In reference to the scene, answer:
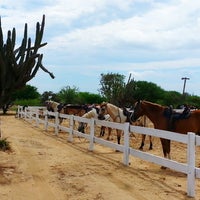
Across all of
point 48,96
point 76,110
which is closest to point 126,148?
point 76,110

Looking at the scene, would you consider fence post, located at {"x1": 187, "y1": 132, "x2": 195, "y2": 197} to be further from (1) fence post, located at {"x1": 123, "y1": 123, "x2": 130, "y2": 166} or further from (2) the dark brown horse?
(2) the dark brown horse

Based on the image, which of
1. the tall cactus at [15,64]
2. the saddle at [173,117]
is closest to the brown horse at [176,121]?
the saddle at [173,117]

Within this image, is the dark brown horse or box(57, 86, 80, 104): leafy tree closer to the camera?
the dark brown horse

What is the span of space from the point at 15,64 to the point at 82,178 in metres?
3.47

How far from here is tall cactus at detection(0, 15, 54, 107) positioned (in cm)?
1029

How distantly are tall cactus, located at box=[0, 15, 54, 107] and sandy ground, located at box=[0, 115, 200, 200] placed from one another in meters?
2.05

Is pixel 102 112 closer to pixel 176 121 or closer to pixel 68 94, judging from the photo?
pixel 176 121

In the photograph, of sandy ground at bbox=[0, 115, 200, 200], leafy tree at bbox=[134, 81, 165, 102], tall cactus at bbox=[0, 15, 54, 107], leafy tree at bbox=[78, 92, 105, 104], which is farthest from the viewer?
leafy tree at bbox=[78, 92, 105, 104]

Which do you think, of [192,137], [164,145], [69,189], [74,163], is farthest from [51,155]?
[192,137]

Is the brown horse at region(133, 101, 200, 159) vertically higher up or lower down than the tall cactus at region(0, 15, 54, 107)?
lower down

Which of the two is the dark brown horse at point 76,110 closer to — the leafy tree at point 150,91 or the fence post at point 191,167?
the fence post at point 191,167

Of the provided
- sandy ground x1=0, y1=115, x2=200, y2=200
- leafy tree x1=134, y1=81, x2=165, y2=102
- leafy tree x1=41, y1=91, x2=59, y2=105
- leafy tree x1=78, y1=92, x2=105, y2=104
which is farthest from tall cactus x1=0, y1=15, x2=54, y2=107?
leafy tree x1=78, y1=92, x2=105, y2=104

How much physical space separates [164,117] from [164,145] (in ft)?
3.04

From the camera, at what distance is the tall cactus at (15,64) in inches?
405
